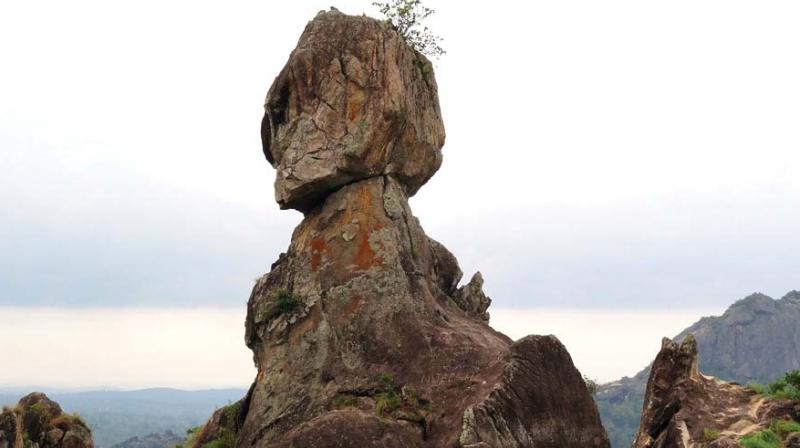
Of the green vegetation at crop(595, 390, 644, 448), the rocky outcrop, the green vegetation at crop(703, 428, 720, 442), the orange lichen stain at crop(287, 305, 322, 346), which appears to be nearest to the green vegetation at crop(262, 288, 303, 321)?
the orange lichen stain at crop(287, 305, 322, 346)

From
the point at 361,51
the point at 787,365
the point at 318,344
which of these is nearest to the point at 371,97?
the point at 361,51

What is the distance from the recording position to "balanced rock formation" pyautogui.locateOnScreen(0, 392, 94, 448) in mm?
37250

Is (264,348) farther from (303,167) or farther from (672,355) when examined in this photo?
(672,355)

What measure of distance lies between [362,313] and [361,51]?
12328 mm

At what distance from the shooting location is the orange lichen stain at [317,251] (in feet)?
130

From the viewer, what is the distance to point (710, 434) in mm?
22938

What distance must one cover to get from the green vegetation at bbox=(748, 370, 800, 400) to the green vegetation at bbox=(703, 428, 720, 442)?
9.18 feet

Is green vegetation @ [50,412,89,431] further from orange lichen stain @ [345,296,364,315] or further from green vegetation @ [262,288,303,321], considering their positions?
orange lichen stain @ [345,296,364,315]

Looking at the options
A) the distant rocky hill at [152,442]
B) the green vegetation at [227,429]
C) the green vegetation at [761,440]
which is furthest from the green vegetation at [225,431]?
the distant rocky hill at [152,442]

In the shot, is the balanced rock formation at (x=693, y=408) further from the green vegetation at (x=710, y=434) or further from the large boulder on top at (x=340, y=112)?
the large boulder on top at (x=340, y=112)

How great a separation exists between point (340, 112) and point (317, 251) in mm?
6510

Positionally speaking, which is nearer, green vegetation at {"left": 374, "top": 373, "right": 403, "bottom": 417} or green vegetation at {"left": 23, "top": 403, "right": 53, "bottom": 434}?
green vegetation at {"left": 374, "top": 373, "right": 403, "bottom": 417}

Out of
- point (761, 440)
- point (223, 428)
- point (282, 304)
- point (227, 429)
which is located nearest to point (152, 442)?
point (223, 428)

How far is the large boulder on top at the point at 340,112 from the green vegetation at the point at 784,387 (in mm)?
20366
